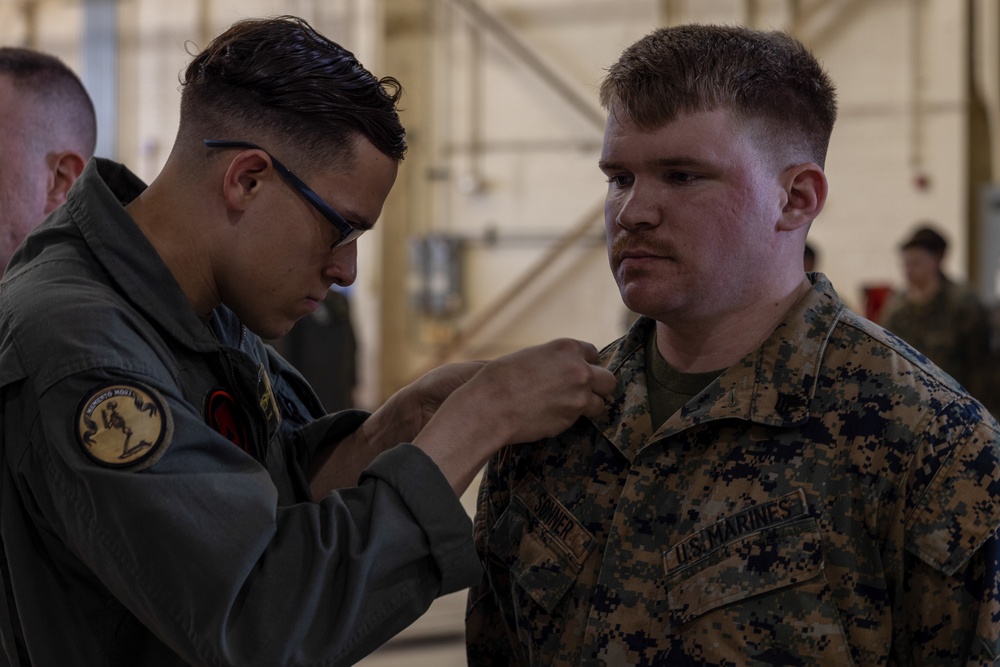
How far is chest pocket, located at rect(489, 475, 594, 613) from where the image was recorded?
192cm

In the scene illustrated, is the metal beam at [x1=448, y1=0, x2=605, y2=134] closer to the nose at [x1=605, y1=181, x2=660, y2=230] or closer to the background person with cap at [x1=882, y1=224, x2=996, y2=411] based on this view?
the background person with cap at [x1=882, y1=224, x2=996, y2=411]

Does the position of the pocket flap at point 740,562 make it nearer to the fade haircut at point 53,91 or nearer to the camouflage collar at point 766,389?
the camouflage collar at point 766,389

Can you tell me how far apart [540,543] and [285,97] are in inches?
33.6

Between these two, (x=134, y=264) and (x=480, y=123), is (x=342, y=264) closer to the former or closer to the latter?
(x=134, y=264)

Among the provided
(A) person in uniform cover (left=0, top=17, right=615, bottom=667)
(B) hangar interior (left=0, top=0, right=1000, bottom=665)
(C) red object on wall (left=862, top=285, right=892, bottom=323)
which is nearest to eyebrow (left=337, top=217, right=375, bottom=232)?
(A) person in uniform cover (left=0, top=17, right=615, bottom=667)

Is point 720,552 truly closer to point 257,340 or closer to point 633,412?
point 633,412

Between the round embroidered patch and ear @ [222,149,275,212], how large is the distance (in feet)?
1.28

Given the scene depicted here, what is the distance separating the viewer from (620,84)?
1.89 m

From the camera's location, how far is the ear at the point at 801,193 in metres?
1.85

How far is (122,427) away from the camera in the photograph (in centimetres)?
155

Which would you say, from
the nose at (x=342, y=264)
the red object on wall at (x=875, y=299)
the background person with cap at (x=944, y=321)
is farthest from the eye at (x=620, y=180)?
the red object on wall at (x=875, y=299)

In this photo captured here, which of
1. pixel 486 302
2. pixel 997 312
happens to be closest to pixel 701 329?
pixel 997 312

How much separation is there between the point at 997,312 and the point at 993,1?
3.50 m

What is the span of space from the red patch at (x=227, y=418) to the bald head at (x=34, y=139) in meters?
1.06
